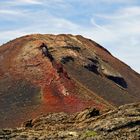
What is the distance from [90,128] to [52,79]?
2965 inches

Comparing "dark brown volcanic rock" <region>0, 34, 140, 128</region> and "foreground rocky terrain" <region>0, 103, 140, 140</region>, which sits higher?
"dark brown volcanic rock" <region>0, 34, 140, 128</region>

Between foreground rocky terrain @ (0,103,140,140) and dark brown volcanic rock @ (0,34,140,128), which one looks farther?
dark brown volcanic rock @ (0,34,140,128)

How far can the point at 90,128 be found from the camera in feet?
65.9

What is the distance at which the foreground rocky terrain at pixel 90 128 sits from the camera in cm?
1939

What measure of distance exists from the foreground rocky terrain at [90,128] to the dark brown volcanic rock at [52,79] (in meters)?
57.3

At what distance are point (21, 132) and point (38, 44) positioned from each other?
85841 millimetres

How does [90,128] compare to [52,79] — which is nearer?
[90,128]

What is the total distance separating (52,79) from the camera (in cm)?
9525

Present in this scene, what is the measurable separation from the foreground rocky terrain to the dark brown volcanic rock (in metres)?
57.3

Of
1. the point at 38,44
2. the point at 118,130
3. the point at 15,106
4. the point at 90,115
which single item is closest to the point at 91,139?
the point at 118,130

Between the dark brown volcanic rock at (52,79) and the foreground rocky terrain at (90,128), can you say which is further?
the dark brown volcanic rock at (52,79)

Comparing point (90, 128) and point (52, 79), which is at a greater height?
point (52, 79)

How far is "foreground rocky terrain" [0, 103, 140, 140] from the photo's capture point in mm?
19391

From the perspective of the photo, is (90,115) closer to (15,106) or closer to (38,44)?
(15,106)
